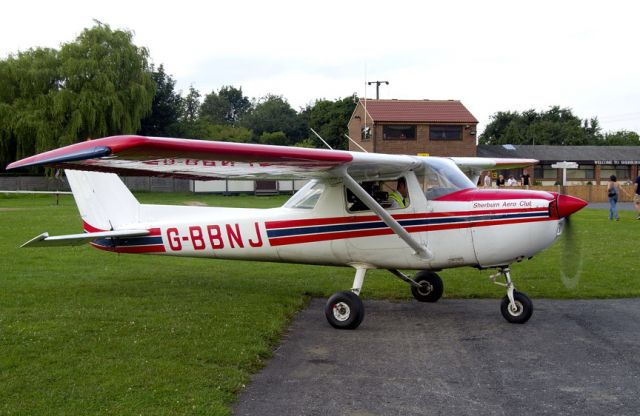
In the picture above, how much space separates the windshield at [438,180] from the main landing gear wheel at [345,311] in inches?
65.6

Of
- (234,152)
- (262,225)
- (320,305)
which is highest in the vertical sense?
(234,152)

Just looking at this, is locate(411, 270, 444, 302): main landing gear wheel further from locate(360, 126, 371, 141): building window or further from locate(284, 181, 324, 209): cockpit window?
locate(360, 126, 371, 141): building window

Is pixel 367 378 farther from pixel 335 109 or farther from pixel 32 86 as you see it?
pixel 335 109

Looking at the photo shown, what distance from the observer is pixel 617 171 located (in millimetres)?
58281

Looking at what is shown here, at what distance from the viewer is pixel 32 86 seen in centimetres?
4828

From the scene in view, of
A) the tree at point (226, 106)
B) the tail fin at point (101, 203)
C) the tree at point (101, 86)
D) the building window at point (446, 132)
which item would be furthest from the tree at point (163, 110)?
the tree at point (226, 106)

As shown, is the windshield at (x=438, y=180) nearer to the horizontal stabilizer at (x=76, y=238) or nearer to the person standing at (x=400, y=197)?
the person standing at (x=400, y=197)

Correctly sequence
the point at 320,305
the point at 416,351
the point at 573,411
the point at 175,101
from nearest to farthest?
the point at 573,411
the point at 416,351
the point at 320,305
the point at 175,101

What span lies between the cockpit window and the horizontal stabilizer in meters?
2.51

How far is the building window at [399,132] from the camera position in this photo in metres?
46.3

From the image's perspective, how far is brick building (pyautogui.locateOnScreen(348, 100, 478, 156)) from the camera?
4609cm

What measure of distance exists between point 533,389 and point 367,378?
4.78 feet

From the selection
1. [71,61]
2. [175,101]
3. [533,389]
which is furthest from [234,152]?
[175,101]

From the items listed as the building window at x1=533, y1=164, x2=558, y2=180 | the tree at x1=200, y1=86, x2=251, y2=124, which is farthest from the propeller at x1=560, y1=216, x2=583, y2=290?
the tree at x1=200, y1=86, x2=251, y2=124
